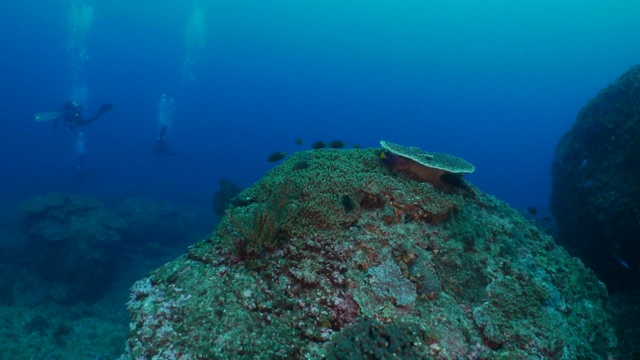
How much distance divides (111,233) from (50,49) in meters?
211

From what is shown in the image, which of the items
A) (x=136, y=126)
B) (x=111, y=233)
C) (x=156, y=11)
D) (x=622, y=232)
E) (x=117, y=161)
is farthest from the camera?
(x=156, y=11)

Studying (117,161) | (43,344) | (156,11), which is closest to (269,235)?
(43,344)

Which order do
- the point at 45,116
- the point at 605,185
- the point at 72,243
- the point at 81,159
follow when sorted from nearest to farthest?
1. the point at 605,185
2. the point at 72,243
3. the point at 45,116
4. the point at 81,159

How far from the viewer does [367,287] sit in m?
3.64

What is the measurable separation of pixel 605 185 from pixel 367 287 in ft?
32.6

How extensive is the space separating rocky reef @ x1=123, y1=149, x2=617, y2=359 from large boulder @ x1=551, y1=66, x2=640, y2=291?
17.0ft

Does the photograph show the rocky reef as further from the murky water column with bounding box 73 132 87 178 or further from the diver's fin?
the murky water column with bounding box 73 132 87 178

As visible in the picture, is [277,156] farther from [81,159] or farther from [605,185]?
[81,159]

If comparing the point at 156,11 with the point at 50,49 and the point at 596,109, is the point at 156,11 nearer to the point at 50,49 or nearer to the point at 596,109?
the point at 50,49

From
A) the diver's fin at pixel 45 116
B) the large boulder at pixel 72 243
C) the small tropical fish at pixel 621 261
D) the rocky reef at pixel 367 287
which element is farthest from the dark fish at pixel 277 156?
the diver's fin at pixel 45 116

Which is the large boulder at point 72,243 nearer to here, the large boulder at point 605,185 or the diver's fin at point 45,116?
the diver's fin at point 45,116

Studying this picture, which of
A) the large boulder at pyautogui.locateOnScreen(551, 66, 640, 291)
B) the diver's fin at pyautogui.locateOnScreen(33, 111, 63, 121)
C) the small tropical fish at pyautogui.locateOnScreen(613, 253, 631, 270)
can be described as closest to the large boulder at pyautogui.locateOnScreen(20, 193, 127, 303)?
the diver's fin at pyautogui.locateOnScreen(33, 111, 63, 121)

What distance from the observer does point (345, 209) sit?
14.8 feet

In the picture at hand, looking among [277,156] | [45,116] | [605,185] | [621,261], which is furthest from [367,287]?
[45,116]
